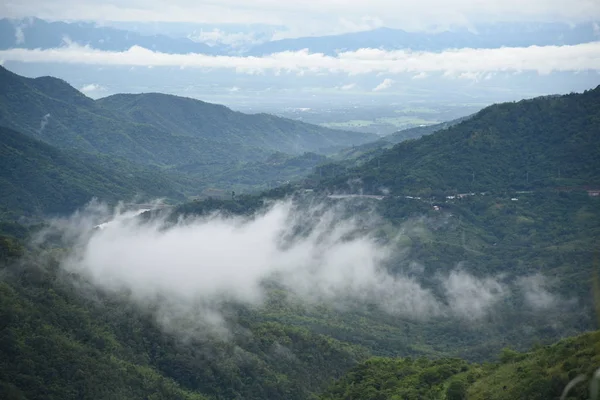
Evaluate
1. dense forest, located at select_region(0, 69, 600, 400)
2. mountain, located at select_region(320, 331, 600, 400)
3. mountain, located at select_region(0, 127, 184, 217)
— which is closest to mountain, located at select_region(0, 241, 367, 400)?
dense forest, located at select_region(0, 69, 600, 400)

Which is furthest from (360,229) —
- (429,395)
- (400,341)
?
(429,395)

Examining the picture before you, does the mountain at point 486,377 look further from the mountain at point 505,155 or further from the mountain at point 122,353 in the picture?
the mountain at point 505,155

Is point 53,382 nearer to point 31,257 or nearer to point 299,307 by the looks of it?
point 31,257

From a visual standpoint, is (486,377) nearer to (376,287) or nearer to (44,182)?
(376,287)

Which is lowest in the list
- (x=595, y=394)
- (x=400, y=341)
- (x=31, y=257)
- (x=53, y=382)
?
(x=400, y=341)

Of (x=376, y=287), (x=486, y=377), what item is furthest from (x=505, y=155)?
(x=486, y=377)

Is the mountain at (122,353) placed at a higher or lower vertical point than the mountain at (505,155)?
lower

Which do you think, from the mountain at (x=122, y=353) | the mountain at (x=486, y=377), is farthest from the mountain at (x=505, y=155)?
the mountain at (x=486, y=377)
